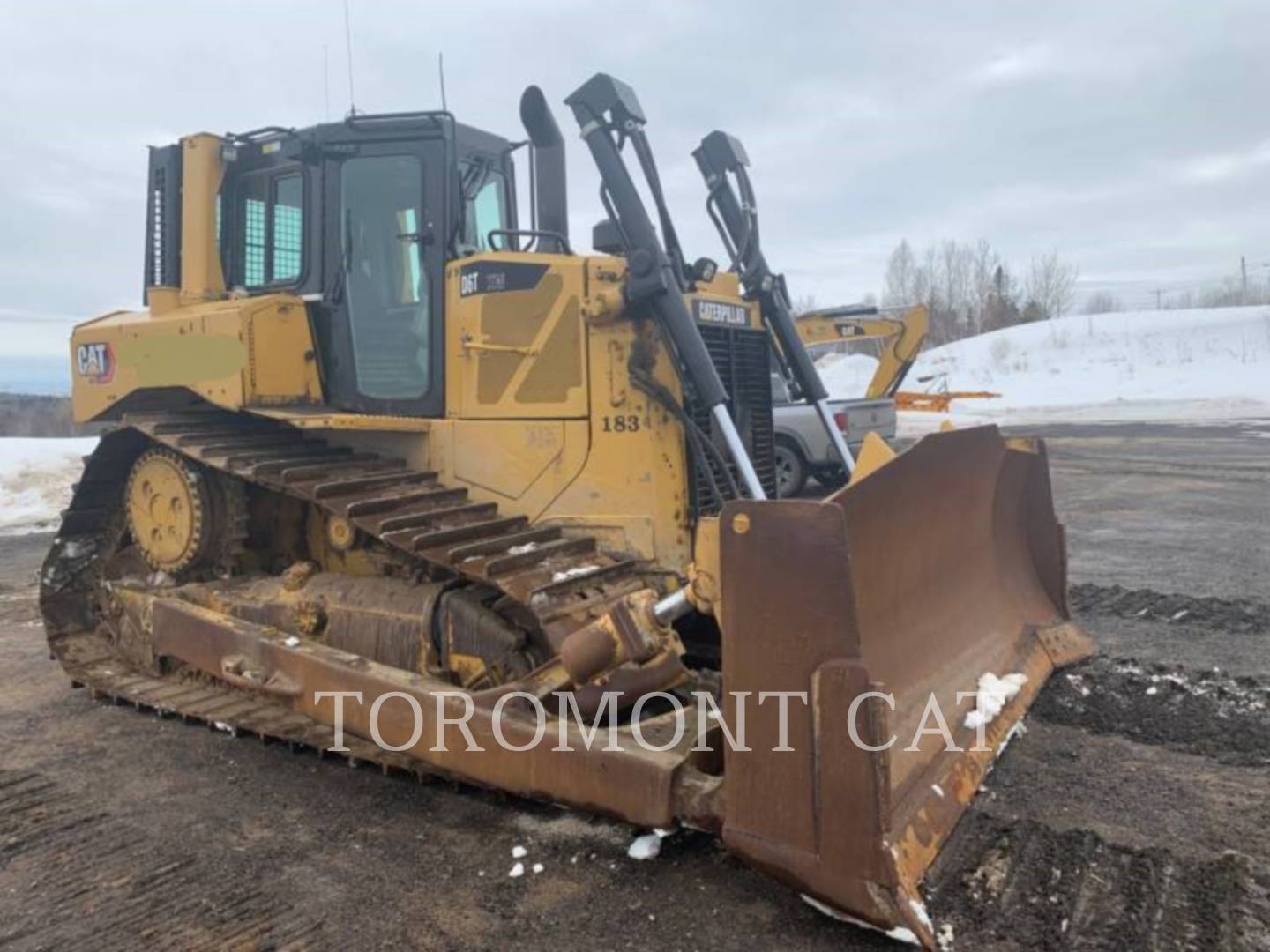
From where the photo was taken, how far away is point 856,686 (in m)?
2.55

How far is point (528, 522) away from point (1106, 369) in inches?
1455

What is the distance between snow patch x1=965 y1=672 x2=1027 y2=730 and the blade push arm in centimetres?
158

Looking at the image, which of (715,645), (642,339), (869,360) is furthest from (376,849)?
(869,360)

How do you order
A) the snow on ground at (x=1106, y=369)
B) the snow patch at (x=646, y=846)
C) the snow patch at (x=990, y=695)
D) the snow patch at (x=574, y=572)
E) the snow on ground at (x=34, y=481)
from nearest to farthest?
the snow patch at (x=646, y=846) → the snow patch at (x=990, y=695) → the snow patch at (x=574, y=572) → the snow on ground at (x=34, y=481) → the snow on ground at (x=1106, y=369)

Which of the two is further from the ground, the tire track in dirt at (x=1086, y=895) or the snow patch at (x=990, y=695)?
the snow patch at (x=990, y=695)

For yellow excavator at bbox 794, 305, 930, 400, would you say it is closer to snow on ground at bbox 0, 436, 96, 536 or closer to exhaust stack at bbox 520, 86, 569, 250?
exhaust stack at bbox 520, 86, 569, 250

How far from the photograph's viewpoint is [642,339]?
4.39 m

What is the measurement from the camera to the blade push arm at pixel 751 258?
5379mm

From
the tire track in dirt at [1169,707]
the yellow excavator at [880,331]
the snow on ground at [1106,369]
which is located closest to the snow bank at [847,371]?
the snow on ground at [1106,369]

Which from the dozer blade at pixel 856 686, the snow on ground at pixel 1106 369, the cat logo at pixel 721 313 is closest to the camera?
the dozer blade at pixel 856 686

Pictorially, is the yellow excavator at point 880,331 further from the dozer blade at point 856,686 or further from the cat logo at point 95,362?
the dozer blade at point 856,686

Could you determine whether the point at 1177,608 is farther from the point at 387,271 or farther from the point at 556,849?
the point at 387,271

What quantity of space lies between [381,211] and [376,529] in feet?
5.91

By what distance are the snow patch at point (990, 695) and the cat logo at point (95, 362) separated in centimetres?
485
